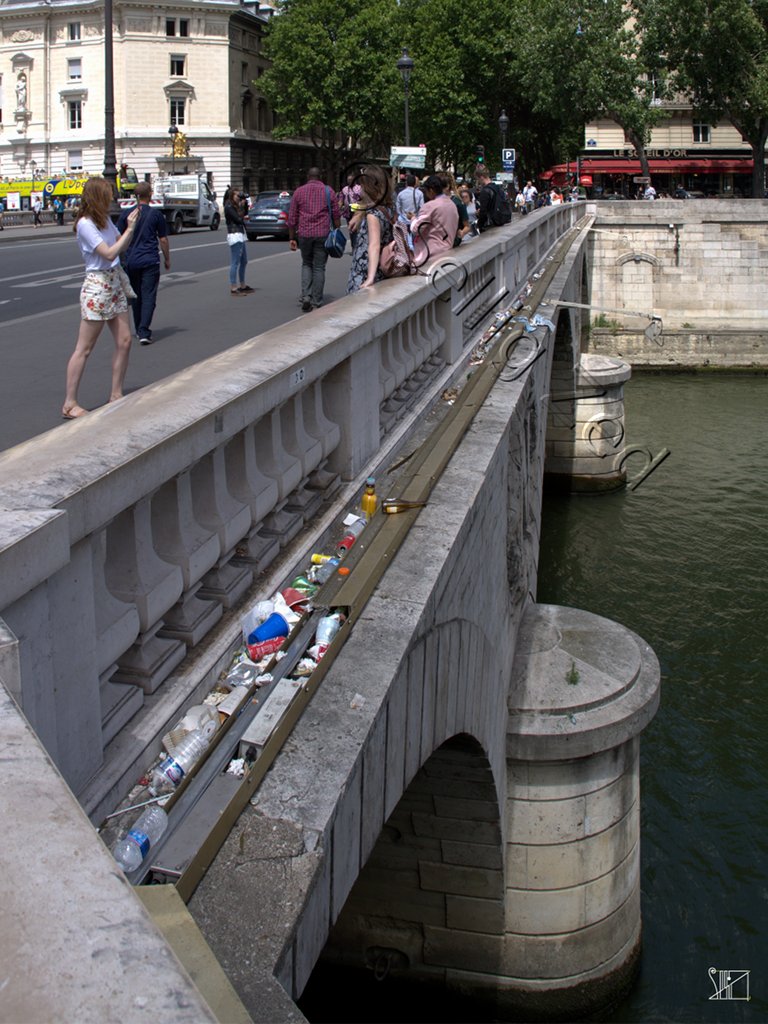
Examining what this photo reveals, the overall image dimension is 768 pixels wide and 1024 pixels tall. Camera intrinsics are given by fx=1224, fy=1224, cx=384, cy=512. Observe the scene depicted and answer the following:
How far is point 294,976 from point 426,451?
11.8 ft

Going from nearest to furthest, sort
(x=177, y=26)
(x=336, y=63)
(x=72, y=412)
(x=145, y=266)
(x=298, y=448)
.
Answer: (x=298, y=448) → (x=72, y=412) → (x=145, y=266) → (x=336, y=63) → (x=177, y=26)

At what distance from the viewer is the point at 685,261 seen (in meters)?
37.7

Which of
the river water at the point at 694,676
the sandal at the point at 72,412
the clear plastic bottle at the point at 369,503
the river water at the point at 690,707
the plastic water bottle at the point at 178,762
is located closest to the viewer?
the plastic water bottle at the point at 178,762

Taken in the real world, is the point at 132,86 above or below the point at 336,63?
below

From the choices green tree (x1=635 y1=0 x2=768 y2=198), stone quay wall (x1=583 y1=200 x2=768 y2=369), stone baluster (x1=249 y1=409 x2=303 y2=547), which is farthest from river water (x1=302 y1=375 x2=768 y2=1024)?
green tree (x1=635 y1=0 x2=768 y2=198)

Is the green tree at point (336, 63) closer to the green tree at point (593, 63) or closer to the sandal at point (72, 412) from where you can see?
the green tree at point (593, 63)

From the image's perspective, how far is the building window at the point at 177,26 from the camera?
65.2 m

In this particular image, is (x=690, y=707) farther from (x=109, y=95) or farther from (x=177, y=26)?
(x=177, y=26)

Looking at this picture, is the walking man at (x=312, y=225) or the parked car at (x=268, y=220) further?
the parked car at (x=268, y=220)

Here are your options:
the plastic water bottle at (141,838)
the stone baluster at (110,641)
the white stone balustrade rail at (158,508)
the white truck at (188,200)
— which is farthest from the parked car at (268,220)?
the plastic water bottle at (141,838)

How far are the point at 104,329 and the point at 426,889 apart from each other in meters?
7.45

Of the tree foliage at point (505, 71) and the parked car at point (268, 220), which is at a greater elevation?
the tree foliage at point (505, 71)

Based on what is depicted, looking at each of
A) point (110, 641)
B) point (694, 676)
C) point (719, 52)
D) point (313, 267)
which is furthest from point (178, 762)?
point (719, 52)

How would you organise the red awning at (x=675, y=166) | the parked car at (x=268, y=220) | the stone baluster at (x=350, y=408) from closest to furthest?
the stone baluster at (x=350, y=408)
the parked car at (x=268, y=220)
the red awning at (x=675, y=166)
